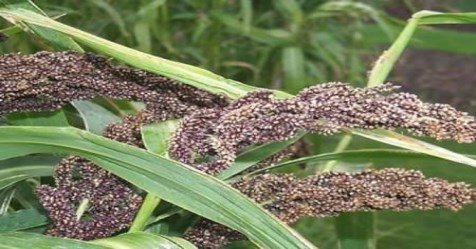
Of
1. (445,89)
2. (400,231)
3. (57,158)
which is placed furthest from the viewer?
(445,89)

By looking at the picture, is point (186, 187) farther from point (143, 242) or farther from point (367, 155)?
point (367, 155)

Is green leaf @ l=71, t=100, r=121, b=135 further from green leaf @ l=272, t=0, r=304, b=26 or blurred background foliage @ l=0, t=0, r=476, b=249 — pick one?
green leaf @ l=272, t=0, r=304, b=26

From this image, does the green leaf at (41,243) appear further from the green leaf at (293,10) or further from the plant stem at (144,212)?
the green leaf at (293,10)

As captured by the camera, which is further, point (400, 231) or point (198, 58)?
point (400, 231)

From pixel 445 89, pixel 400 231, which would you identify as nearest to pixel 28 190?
pixel 400 231

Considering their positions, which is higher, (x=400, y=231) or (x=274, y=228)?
(x=400, y=231)

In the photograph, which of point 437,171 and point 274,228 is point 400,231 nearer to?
point 437,171
